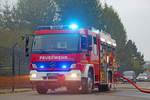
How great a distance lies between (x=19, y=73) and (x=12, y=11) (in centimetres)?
3663

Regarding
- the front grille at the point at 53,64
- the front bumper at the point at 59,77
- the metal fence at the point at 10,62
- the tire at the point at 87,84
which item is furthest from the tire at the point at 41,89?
the metal fence at the point at 10,62

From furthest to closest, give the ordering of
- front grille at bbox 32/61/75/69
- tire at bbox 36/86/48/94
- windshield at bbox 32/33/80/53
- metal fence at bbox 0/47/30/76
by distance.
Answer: metal fence at bbox 0/47/30/76, tire at bbox 36/86/48/94, windshield at bbox 32/33/80/53, front grille at bbox 32/61/75/69

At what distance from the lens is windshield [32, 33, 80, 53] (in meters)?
19.6

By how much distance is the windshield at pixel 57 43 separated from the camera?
19.6m

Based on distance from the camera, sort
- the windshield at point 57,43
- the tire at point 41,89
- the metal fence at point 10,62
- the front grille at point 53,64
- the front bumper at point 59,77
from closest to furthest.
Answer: the front bumper at point 59,77 → the front grille at point 53,64 → the windshield at point 57,43 → the tire at point 41,89 → the metal fence at point 10,62

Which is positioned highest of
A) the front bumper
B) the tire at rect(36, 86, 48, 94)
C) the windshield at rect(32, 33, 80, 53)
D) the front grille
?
the windshield at rect(32, 33, 80, 53)

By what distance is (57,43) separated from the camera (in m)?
19.8

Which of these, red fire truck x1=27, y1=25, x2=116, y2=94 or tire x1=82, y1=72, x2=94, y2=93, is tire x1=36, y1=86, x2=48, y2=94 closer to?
red fire truck x1=27, y1=25, x2=116, y2=94

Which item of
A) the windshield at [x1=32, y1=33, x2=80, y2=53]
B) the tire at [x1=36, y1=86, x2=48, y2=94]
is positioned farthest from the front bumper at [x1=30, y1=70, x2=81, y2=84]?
the tire at [x1=36, y1=86, x2=48, y2=94]

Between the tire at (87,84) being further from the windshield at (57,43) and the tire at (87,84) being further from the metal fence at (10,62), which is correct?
the metal fence at (10,62)

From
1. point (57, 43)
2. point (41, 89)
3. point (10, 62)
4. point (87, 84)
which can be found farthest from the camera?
point (10, 62)

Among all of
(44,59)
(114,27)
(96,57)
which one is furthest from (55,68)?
(114,27)

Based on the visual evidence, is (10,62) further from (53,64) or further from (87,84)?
(53,64)

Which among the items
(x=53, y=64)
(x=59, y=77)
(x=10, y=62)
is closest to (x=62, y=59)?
(x=53, y=64)
